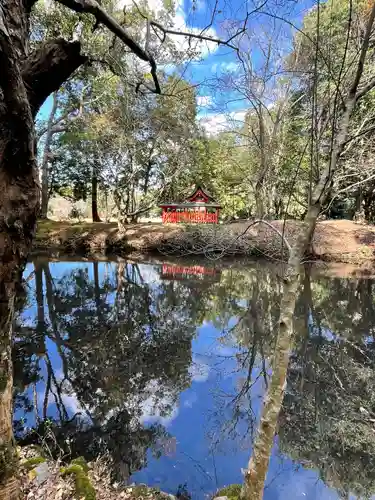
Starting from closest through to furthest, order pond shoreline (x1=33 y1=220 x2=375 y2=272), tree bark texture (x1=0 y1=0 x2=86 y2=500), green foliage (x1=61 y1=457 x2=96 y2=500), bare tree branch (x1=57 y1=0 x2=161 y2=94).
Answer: tree bark texture (x1=0 y1=0 x2=86 y2=500) < bare tree branch (x1=57 y1=0 x2=161 y2=94) < green foliage (x1=61 y1=457 x2=96 y2=500) < pond shoreline (x1=33 y1=220 x2=375 y2=272)

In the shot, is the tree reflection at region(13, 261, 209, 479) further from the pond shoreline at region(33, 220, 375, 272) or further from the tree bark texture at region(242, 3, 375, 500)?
the pond shoreline at region(33, 220, 375, 272)

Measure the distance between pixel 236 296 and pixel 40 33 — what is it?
36.1 ft

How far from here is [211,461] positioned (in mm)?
2781

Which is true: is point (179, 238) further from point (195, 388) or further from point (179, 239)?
point (195, 388)

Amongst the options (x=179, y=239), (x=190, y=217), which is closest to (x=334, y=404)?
(x=179, y=239)

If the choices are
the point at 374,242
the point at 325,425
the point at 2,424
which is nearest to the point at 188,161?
the point at 374,242

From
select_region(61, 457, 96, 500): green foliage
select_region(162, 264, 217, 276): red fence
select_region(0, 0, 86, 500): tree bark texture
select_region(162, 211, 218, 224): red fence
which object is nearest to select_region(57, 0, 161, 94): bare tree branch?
select_region(0, 0, 86, 500): tree bark texture

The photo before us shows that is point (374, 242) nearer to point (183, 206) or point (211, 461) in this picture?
point (183, 206)

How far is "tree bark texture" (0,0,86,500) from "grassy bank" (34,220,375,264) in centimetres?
1127

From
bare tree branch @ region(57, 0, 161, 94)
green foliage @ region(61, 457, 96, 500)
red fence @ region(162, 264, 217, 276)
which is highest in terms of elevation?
bare tree branch @ region(57, 0, 161, 94)

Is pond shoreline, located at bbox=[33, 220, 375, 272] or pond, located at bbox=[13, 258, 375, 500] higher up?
pond shoreline, located at bbox=[33, 220, 375, 272]

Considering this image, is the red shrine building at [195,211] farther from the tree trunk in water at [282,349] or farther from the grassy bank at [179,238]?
the tree trunk in water at [282,349]

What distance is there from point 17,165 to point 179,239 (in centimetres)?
1271

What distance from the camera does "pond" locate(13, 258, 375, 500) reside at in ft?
8.78
